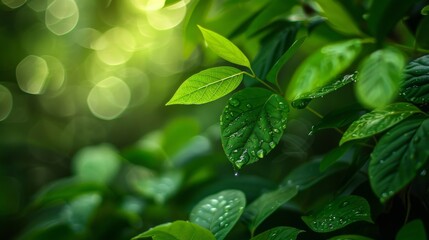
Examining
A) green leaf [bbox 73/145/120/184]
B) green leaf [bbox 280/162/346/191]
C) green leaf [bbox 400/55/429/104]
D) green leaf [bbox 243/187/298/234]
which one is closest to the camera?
green leaf [bbox 400/55/429/104]

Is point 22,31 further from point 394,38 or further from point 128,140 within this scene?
point 394,38

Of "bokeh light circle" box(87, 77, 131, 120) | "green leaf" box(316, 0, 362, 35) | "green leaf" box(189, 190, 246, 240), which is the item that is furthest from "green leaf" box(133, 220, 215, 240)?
"bokeh light circle" box(87, 77, 131, 120)

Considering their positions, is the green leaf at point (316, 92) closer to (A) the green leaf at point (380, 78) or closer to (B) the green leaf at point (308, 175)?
(A) the green leaf at point (380, 78)

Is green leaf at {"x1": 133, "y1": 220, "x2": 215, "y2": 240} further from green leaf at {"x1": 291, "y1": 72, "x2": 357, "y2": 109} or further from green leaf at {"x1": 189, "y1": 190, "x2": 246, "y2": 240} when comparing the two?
green leaf at {"x1": 291, "y1": 72, "x2": 357, "y2": 109}

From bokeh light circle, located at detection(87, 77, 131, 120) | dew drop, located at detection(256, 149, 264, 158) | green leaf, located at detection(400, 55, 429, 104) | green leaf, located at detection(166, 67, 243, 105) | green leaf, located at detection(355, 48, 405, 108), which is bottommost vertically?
bokeh light circle, located at detection(87, 77, 131, 120)

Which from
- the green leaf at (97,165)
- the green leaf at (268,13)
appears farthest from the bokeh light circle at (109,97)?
the green leaf at (268,13)

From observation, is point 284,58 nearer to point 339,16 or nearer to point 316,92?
point 316,92

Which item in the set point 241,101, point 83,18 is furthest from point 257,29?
point 83,18
